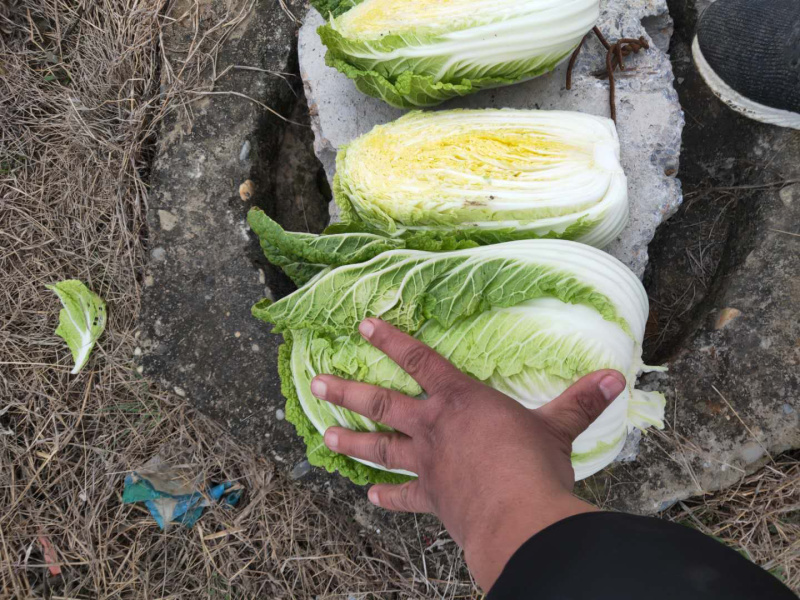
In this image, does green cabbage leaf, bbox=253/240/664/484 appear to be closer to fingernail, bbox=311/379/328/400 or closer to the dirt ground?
fingernail, bbox=311/379/328/400

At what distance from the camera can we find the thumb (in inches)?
57.0

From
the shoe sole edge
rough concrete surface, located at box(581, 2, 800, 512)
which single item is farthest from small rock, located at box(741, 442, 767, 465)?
the shoe sole edge

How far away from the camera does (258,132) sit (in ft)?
→ 7.98

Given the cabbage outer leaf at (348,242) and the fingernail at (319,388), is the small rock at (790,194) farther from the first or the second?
the fingernail at (319,388)

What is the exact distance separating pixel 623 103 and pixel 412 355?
4.72ft

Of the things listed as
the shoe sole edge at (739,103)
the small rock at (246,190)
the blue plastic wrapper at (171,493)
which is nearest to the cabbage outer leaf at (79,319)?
the blue plastic wrapper at (171,493)

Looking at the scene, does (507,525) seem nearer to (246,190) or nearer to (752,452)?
(752,452)

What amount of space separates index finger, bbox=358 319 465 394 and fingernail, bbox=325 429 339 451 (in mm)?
316

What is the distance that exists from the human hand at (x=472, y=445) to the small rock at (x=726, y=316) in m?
1.01

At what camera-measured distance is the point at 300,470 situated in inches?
92.0

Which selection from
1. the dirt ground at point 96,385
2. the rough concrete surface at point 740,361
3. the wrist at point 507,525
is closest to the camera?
the wrist at point 507,525

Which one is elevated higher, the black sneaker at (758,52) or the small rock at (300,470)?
the black sneaker at (758,52)

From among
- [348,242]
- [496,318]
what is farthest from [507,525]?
[348,242]

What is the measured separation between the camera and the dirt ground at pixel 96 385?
265cm
